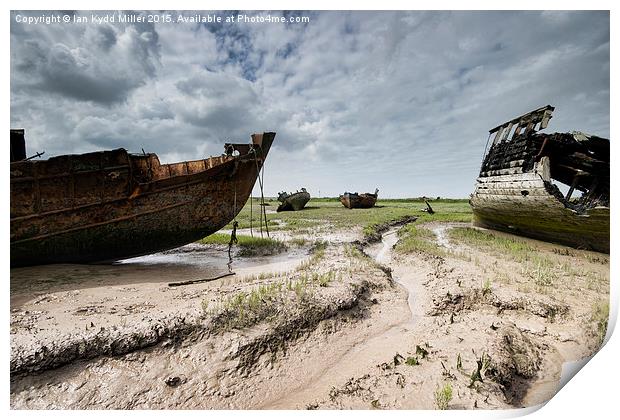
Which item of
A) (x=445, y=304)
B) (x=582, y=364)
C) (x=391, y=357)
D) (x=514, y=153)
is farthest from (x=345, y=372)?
(x=514, y=153)

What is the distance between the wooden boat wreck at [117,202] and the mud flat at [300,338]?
0.89 meters

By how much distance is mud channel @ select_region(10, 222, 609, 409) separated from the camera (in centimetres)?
335

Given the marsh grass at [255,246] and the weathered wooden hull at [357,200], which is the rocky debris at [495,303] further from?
the weathered wooden hull at [357,200]

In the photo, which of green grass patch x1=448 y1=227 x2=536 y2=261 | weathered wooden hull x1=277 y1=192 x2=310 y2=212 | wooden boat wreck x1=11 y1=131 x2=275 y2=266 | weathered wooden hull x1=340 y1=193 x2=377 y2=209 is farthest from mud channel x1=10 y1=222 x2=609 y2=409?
weathered wooden hull x1=340 y1=193 x2=377 y2=209

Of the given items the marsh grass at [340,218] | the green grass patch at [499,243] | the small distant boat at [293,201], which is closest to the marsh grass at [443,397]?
the green grass patch at [499,243]

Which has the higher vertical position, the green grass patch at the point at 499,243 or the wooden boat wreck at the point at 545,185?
the wooden boat wreck at the point at 545,185

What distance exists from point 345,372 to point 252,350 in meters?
1.20

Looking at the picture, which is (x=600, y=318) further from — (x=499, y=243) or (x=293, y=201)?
(x=293, y=201)

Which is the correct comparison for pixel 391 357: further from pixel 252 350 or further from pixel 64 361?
pixel 64 361

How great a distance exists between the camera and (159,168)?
346 inches

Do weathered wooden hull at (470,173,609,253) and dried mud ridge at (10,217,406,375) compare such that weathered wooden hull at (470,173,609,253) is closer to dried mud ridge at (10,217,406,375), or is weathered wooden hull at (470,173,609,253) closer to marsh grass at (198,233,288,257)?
dried mud ridge at (10,217,406,375)

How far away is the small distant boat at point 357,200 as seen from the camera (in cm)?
3556

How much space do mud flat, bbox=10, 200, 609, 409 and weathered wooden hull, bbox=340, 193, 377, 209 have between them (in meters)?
28.4

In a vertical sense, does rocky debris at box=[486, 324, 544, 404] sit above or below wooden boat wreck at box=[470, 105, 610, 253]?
below
